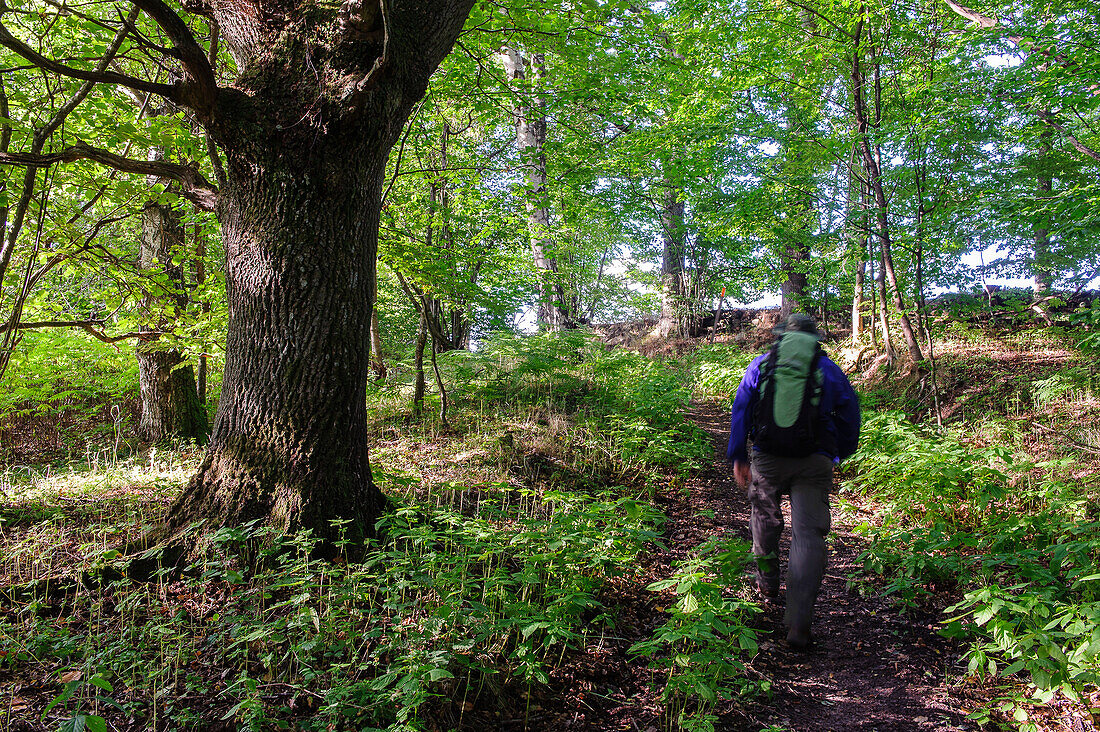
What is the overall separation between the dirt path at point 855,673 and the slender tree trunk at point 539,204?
5894 mm

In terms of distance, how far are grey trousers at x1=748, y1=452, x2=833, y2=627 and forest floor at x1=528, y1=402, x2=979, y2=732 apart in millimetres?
270

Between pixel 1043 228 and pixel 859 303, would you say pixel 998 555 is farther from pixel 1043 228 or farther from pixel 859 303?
pixel 859 303

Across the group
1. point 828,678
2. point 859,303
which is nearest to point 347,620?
point 828,678

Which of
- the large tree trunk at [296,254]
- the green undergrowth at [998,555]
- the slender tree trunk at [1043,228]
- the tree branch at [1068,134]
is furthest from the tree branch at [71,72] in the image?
the tree branch at [1068,134]

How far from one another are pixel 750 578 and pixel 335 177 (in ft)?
13.5

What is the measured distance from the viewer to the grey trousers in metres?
3.28

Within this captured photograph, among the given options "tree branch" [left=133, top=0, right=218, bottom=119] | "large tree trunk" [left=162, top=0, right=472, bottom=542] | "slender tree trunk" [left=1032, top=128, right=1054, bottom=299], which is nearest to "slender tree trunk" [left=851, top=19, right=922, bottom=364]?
"slender tree trunk" [left=1032, top=128, right=1054, bottom=299]

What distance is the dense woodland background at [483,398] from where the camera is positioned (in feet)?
8.53

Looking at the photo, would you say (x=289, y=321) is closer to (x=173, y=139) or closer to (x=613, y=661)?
(x=173, y=139)

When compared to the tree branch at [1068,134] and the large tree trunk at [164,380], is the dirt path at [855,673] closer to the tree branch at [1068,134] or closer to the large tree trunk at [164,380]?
the tree branch at [1068,134]

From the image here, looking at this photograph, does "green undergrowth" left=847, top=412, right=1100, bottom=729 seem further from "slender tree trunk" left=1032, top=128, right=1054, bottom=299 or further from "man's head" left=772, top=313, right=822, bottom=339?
"slender tree trunk" left=1032, top=128, right=1054, bottom=299

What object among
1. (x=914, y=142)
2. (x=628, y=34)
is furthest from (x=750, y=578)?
(x=914, y=142)

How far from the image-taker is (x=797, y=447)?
137 inches

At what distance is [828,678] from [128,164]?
5756 mm
